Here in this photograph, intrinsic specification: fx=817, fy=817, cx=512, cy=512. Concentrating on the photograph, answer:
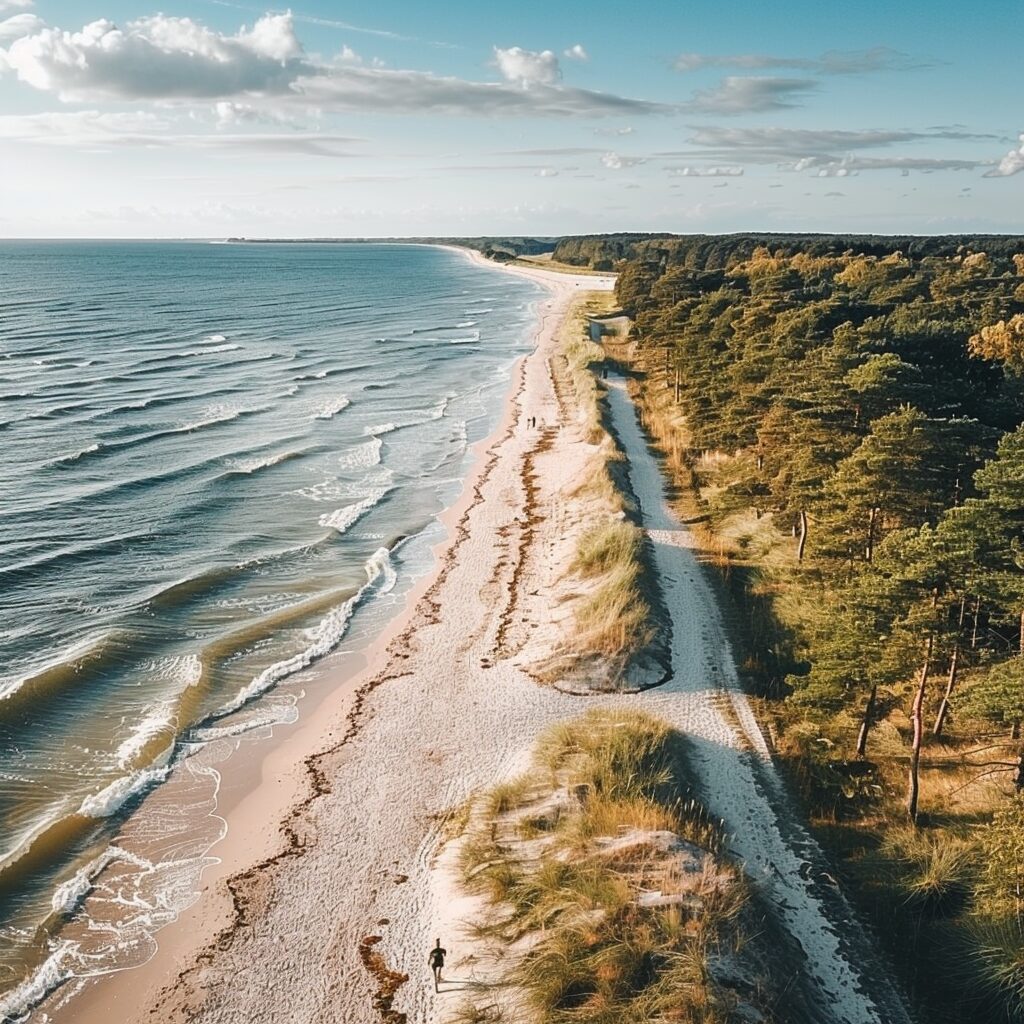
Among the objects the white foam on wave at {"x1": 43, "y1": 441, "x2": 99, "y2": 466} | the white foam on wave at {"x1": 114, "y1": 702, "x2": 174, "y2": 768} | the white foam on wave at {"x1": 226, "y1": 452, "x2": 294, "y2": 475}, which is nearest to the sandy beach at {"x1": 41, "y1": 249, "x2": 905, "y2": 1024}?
the white foam on wave at {"x1": 114, "y1": 702, "x2": 174, "y2": 768}

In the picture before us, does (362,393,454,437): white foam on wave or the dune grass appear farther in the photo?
(362,393,454,437): white foam on wave

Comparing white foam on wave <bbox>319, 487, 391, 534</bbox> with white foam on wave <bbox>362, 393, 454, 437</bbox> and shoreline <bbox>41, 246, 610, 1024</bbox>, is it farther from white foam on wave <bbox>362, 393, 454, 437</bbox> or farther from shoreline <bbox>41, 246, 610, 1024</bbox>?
white foam on wave <bbox>362, 393, 454, 437</bbox>

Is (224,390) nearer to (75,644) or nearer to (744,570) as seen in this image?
(75,644)

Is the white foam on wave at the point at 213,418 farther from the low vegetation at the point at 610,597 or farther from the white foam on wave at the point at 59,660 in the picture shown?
the white foam on wave at the point at 59,660

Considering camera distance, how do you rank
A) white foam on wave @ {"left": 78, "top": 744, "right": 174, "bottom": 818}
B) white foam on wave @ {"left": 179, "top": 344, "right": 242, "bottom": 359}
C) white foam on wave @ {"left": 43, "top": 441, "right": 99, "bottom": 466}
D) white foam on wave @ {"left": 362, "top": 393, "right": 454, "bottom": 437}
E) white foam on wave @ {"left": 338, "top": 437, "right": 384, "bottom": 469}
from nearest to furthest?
white foam on wave @ {"left": 78, "top": 744, "right": 174, "bottom": 818}, white foam on wave @ {"left": 43, "top": 441, "right": 99, "bottom": 466}, white foam on wave @ {"left": 338, "top": 437, "right": 384, "bottom": 469}, white foam on wave @ {"left": 362, "top": 393, "right": 454, "bottom": 437}, white foam on wave @ {"left": 179, "top": 344, "right": 242, "bottom": 359}

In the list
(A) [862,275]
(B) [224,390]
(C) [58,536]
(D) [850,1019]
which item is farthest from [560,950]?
(A) [862,275]
